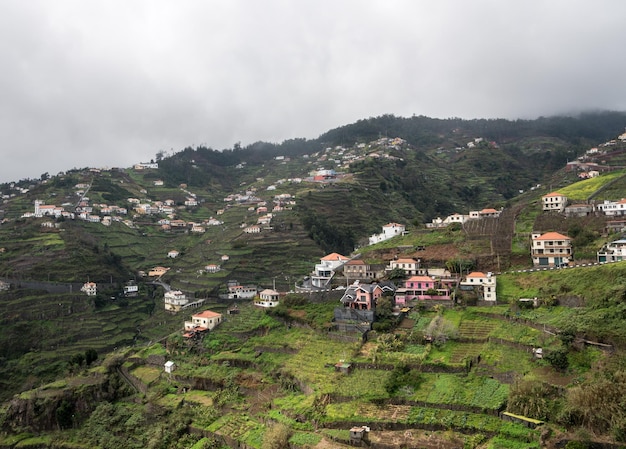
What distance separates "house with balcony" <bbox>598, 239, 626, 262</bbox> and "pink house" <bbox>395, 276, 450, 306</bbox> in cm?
964

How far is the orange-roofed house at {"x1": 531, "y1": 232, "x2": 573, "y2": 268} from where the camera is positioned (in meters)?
31.6

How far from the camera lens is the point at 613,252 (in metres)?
28.8

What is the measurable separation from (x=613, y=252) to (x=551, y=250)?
155 inches

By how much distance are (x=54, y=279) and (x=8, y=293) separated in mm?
4342

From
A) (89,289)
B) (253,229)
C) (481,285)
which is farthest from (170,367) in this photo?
(253,229)

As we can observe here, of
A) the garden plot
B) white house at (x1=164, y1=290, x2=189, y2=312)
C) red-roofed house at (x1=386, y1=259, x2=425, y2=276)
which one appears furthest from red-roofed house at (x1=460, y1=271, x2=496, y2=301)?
white house at (x1=164, y1=290, x2=189, y2=312)

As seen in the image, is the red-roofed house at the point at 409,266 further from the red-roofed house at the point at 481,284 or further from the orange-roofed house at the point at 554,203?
the orange-roofed house at the point at 554,203

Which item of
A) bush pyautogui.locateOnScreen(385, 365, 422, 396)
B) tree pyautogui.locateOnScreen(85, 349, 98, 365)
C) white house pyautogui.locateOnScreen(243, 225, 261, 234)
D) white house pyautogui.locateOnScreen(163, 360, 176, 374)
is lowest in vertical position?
tree pyautogui.locateOnScreen(85, 349, 98, 365)

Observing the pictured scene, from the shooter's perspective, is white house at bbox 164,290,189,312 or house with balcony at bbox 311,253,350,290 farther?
white house at bbox 164,290,189,312

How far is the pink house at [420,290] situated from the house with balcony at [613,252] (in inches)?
380

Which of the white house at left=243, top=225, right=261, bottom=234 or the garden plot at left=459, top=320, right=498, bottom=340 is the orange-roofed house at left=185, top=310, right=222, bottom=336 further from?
the white house at left=243, top=225, right=261, bottom=234

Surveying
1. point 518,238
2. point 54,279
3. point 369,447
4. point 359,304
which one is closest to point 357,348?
point 359,304

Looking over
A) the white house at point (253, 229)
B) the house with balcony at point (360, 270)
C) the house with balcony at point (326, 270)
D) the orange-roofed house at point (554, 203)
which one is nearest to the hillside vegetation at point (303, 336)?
the white house at point (253, 229)

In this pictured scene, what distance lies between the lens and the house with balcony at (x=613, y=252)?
28422 mm
